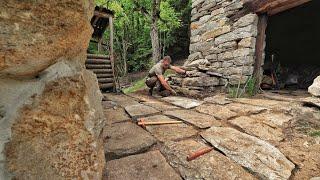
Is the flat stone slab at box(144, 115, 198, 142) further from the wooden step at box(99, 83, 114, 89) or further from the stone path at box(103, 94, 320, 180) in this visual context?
the wooden step at box(99, 83, 114, 89)

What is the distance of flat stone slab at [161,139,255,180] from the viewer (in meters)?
1.43

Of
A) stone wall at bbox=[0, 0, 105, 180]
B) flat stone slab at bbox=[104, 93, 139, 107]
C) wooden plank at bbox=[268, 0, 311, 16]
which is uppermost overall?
wooden plank at bbox=[268, 0, 311, 16]

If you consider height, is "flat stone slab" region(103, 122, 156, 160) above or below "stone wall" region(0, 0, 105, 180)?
below

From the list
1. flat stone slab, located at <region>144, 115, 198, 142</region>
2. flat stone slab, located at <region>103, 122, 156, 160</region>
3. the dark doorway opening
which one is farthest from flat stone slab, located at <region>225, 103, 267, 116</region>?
the dark doorway opening

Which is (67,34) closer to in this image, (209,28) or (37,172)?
(37,172)

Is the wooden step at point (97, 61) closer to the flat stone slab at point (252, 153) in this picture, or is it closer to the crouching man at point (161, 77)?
the crouching man at point (161, 77)

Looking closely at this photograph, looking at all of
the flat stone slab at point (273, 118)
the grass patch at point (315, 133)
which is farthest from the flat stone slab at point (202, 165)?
the flat stone slab at point (273, 118)

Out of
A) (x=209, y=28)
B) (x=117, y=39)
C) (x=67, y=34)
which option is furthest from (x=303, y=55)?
(x=117, y=39)

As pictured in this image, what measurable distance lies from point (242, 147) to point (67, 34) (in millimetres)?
1497

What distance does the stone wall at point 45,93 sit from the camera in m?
0.81

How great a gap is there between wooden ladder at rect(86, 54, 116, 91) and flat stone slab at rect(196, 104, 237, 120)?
3200 mm

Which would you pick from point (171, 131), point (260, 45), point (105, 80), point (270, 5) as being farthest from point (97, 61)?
point (171, 131)

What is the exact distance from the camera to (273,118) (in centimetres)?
269

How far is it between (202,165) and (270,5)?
Result: 4108 millimetres
